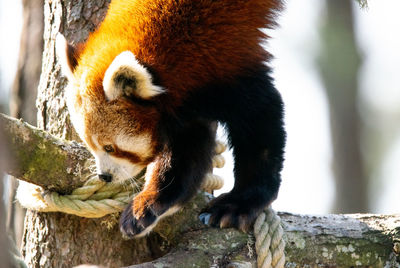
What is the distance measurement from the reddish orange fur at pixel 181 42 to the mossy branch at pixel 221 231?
1.63 feet

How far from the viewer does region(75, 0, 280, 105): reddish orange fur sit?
10.2 ft

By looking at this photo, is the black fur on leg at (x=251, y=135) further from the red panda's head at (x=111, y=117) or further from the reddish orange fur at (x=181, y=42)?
the red panda's head at (x=111, y=117)

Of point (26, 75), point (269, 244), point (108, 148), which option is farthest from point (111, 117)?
point (26, 75)

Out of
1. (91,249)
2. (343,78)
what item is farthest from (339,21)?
(91,249)

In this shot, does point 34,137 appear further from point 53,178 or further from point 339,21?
point 339,21

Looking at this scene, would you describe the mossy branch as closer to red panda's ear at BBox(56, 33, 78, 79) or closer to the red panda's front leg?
the red panda's front leg

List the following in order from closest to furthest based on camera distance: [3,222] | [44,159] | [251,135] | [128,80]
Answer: [3,222]
[44,159]
[128,80]
[251,135]

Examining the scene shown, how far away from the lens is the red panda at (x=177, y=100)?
3068 mm

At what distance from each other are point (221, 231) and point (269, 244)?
0.27 meters

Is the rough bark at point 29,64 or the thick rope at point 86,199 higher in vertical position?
the rough bark at point 29,64

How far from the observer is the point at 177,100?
3158 millimetres

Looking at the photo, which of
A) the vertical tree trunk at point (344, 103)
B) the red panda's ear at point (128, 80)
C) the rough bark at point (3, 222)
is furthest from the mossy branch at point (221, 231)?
the vertical tree trunk at point (344, 103)

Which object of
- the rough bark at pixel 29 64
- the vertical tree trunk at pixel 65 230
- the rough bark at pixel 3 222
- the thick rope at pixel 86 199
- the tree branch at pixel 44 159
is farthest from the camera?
the rough bark at pixel 29 64

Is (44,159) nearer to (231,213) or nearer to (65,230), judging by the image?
(65,230)
